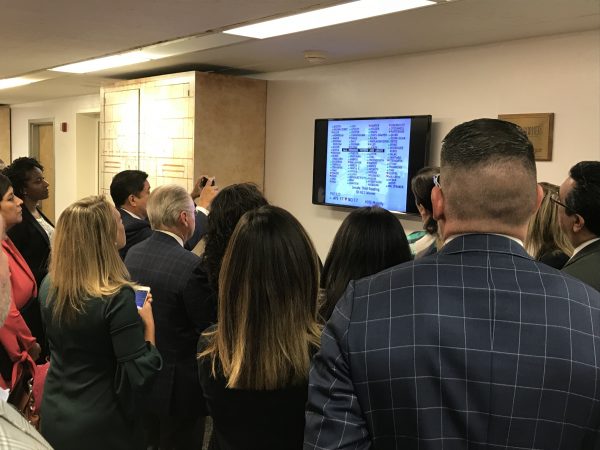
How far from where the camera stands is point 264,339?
138cm

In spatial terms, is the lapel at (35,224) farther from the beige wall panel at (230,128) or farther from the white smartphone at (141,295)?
the beige wall panel at (230,128)

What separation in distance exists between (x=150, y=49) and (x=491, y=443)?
14.0 ft

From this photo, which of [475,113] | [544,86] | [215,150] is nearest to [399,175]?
[475,113]

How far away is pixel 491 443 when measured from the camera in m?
0.99

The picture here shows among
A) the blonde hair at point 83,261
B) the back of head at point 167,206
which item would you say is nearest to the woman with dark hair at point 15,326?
the blonde hair at point 83,261

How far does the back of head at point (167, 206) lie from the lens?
240cm

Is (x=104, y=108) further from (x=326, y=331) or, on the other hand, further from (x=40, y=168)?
(x=326, y=331)

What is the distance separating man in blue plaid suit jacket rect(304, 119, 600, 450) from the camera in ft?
3.23

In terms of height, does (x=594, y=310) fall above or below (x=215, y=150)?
below

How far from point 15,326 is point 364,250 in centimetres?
135

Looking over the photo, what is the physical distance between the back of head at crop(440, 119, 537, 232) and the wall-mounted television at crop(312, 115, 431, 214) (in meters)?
3.32

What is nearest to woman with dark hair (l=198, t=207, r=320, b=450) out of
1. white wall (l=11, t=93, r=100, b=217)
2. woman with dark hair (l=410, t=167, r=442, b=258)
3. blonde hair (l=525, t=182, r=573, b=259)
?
woman with dark hair (l=410, t=167, r=442, b=258)

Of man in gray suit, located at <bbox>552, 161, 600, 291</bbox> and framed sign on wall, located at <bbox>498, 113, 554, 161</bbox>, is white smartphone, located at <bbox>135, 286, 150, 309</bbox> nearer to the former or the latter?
man in gray suit, located at <bbox>552, 161, 600, 291</bbox>

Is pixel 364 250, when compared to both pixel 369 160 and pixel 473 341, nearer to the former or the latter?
pixel 473 341
